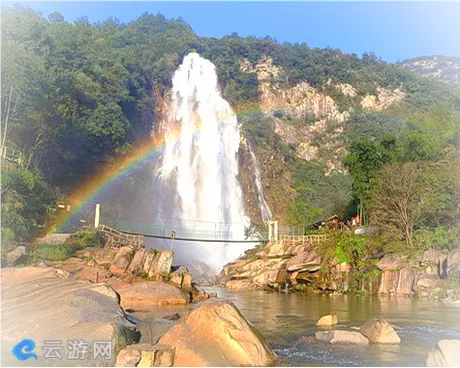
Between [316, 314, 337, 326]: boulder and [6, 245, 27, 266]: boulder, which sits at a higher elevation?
[6, 245, 27, 266]: boulder

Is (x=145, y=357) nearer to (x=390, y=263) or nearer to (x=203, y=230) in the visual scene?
(x=390, y=263)

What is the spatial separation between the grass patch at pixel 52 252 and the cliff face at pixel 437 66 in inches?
5951

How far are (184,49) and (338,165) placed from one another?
3583cm

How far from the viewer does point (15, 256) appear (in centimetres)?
2277

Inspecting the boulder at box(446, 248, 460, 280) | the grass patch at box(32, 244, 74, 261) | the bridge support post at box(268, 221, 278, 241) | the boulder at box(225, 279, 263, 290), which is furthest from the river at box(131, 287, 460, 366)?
the bridge support post at box(268, 221, 278, 241)

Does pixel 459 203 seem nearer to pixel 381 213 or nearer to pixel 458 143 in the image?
pixel 381 213

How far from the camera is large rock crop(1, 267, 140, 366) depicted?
345 inches

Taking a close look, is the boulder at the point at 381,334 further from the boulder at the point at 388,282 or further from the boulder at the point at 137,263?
the boulder at the point at 388,282

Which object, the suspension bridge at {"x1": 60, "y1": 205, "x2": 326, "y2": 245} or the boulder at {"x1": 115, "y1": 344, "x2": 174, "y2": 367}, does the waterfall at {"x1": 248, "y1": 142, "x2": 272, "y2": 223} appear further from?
the boulder at {"x1": 115, "y1": 344, "x2": 174, "y2": 367}

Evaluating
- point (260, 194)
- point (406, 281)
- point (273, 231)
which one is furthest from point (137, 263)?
point (260, 194)

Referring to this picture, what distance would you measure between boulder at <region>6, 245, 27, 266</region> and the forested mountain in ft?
3.41

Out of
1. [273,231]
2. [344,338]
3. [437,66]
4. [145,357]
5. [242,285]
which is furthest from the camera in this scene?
[437,66]

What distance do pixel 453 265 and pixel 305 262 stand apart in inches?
417

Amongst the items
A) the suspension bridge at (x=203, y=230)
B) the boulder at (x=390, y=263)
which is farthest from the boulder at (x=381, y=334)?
the suspension bridge at (x=203, y=230)
